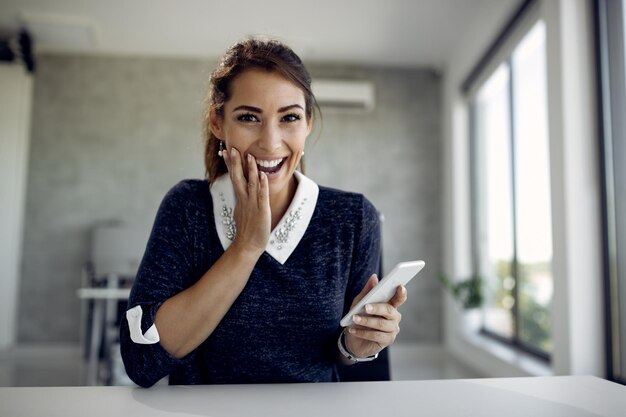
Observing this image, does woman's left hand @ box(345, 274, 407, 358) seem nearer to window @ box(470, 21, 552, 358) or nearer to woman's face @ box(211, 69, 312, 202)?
woman's face @ box(211, 69, 312, 202)

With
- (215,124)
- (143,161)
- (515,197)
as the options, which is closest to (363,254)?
(215,124)

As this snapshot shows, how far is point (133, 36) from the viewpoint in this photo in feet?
13.9

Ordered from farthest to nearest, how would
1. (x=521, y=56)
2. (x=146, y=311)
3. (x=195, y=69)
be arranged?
(x=195, y=69)
(x=521, y=56)
(x=146, y=311)

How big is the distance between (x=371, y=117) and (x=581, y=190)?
8.51ft

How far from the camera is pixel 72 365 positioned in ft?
13.8

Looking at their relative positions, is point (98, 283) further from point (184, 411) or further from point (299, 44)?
point (184, 411)

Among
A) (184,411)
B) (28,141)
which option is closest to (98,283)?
(28,141)

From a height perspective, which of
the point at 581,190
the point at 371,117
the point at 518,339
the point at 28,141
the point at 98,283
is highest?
the point at 371,117

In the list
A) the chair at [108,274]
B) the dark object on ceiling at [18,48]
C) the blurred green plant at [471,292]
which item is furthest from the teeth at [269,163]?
the dark object on ceiling at [18,48]

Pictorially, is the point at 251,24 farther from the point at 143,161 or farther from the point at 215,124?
the point at 215,124

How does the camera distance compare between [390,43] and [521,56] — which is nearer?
[521,56]

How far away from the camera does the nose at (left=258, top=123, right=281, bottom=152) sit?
991 mm

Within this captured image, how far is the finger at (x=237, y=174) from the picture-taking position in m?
0.94

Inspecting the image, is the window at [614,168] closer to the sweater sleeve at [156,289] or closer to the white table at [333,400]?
the white table at [333,400]
